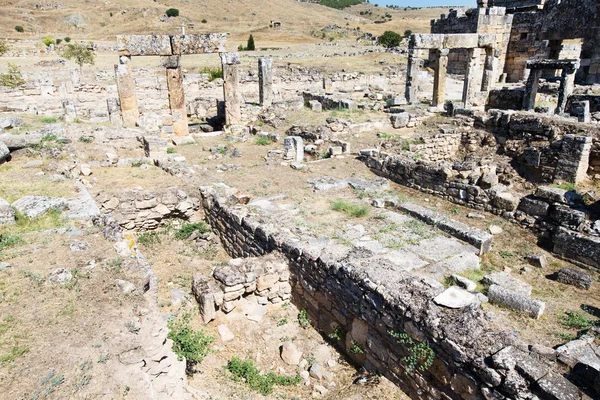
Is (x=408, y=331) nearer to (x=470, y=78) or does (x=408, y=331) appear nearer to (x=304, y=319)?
(x=304, y=319)

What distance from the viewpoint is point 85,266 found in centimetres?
528

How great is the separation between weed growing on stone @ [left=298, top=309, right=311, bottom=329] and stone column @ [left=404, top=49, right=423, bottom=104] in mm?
14510

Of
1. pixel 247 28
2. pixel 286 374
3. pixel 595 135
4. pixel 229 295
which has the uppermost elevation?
pixel 247 28

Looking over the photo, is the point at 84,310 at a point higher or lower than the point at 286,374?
higher

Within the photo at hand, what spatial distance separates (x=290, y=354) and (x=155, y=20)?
198 ft

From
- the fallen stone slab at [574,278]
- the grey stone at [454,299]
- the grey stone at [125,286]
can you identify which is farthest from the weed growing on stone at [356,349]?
the fallen stone slab at [574,278]

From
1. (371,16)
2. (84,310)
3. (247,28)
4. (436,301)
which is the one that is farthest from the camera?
(371,16)

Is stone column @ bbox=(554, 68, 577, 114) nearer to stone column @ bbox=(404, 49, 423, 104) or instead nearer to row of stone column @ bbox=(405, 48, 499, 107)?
row of stone column @ bbox=(405, 48, 499, 107)

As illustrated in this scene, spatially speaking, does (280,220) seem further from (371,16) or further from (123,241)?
(371,16)

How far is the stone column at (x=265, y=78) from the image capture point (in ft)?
65.7

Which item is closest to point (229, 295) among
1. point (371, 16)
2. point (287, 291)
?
point (287, 291)

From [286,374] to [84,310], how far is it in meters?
2.67

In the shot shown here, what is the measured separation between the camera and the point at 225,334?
6215mm

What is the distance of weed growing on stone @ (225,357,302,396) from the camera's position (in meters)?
5.27
